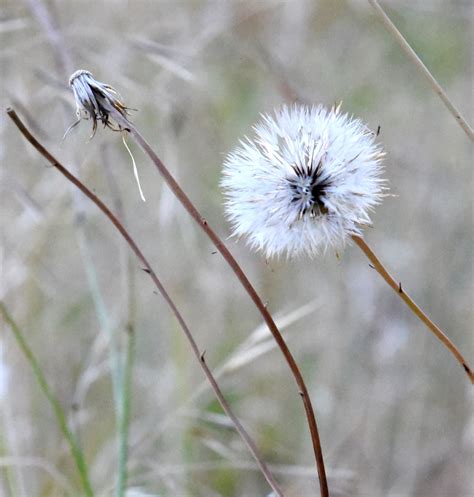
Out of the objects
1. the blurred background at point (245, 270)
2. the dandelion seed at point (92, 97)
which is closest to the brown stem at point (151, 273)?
the dandelion seed at point (92, 97)

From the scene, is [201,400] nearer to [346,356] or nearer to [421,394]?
[346,356]

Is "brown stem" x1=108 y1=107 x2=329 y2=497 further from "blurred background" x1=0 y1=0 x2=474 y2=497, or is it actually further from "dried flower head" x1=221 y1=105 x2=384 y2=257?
"blurred background" x1=0 y1=0 x2=474 y2=497

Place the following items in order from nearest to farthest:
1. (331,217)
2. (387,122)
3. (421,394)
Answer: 1. (331,217)
2. (421,394)
3. (387,122)

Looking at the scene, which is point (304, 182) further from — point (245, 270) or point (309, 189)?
point (245, 270)

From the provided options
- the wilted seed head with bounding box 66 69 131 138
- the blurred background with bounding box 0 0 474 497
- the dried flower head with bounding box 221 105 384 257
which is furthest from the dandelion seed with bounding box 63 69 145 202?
the blurred background with bounding box 0 0 474 497

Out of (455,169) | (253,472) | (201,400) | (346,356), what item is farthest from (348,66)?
(253,472)
